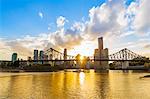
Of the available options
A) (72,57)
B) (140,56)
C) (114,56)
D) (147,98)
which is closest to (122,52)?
(114,56)

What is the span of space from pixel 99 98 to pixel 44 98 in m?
7.55

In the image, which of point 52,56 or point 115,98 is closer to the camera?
point 115,98

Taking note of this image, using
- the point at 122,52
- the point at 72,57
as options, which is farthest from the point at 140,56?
the point at 72,57

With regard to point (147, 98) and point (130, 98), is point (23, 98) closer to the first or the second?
point (130, 98)

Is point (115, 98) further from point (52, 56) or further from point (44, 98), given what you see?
point (52, 56)

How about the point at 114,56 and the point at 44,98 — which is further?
the point at 114,56

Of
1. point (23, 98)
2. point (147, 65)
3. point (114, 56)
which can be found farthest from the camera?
point (147, 65)

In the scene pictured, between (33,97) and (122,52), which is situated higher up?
(122,52)

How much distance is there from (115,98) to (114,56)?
481 ft

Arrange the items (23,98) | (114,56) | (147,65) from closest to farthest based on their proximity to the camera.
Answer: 1. (23,98)
2. (114,56)
3. (147,65)

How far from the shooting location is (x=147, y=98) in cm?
3128

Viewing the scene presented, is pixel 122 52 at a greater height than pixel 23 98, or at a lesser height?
greater

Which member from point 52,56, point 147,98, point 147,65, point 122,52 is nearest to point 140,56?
point 147,65

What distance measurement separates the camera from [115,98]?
3162 centimetres
